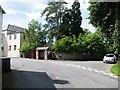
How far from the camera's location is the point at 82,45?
2612 cm

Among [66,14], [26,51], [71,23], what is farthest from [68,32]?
[26,51]

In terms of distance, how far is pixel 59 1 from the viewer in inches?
1270

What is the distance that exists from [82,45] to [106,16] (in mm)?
10252

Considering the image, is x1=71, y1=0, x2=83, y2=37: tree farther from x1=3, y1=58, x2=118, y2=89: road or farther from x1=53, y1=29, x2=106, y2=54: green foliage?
x1=3, y1=58, x2=118, y2=89: road

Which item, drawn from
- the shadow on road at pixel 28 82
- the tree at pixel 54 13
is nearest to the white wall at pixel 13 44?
the tree at pixel 54 13

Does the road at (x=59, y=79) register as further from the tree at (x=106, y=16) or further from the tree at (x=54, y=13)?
the tree at (x=54, y=13)

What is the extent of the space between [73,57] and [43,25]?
1332 centimetres

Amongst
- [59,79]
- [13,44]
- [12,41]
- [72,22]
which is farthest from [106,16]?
[12,41]

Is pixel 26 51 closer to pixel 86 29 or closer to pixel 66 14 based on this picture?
pixel 66 14

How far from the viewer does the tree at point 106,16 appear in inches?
545

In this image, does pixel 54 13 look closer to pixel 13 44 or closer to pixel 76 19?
pixel 76 19

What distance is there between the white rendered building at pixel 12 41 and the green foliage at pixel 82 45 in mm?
Answer: 15076

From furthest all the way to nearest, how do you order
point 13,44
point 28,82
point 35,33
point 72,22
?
point 13,44 < point 35,33 < point 72,22 < point 28,82

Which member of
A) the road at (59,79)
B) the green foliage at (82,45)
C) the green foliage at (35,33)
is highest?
the green foliage at (35,33)
